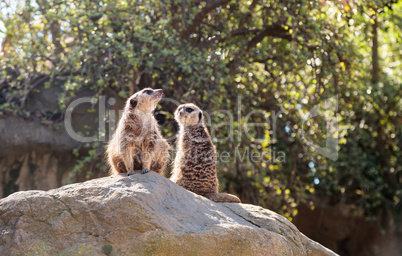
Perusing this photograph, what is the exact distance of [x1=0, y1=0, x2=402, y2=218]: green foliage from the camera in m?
6.17

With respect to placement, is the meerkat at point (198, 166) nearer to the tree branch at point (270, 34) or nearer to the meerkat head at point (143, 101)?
the meerkat head at point (143, 101)

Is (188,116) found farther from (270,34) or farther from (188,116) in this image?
(270,34)

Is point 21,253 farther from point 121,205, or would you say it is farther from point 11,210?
point 121,205

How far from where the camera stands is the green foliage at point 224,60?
617cm

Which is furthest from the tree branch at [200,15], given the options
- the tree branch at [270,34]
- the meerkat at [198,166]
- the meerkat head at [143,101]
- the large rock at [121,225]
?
the large rock at [121,225]

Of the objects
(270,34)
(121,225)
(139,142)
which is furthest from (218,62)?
(121,225)

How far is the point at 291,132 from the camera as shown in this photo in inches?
300

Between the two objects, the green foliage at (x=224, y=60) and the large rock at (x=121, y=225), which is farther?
the green foliage at (x=224, y=60)

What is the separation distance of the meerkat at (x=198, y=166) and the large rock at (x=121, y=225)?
0.90 metres

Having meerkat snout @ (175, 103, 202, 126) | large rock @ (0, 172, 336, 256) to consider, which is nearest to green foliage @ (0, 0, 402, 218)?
meerkat snout @ (175, 103, 202, 126)

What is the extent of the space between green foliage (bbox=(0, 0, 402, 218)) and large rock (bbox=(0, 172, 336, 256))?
8.47ft

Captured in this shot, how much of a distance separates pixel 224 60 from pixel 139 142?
307cm

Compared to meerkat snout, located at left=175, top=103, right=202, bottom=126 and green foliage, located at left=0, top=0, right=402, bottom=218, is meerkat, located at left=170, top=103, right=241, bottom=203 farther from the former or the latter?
green foliage, located at left=0, top=0, right=402, bottom=218

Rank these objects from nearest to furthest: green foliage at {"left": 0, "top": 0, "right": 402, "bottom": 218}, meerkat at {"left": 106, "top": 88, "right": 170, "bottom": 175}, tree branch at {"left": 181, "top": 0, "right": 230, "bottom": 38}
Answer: meerkat at {"left": 106, "top": 88, "right": 170, "bottom": 175} < green foliage at {"left": 0, "top": 0, "right": 402, "bottom": 218} < tree branch at {"left": 181, "top": 0, "right": 230, "bottom": 38}
